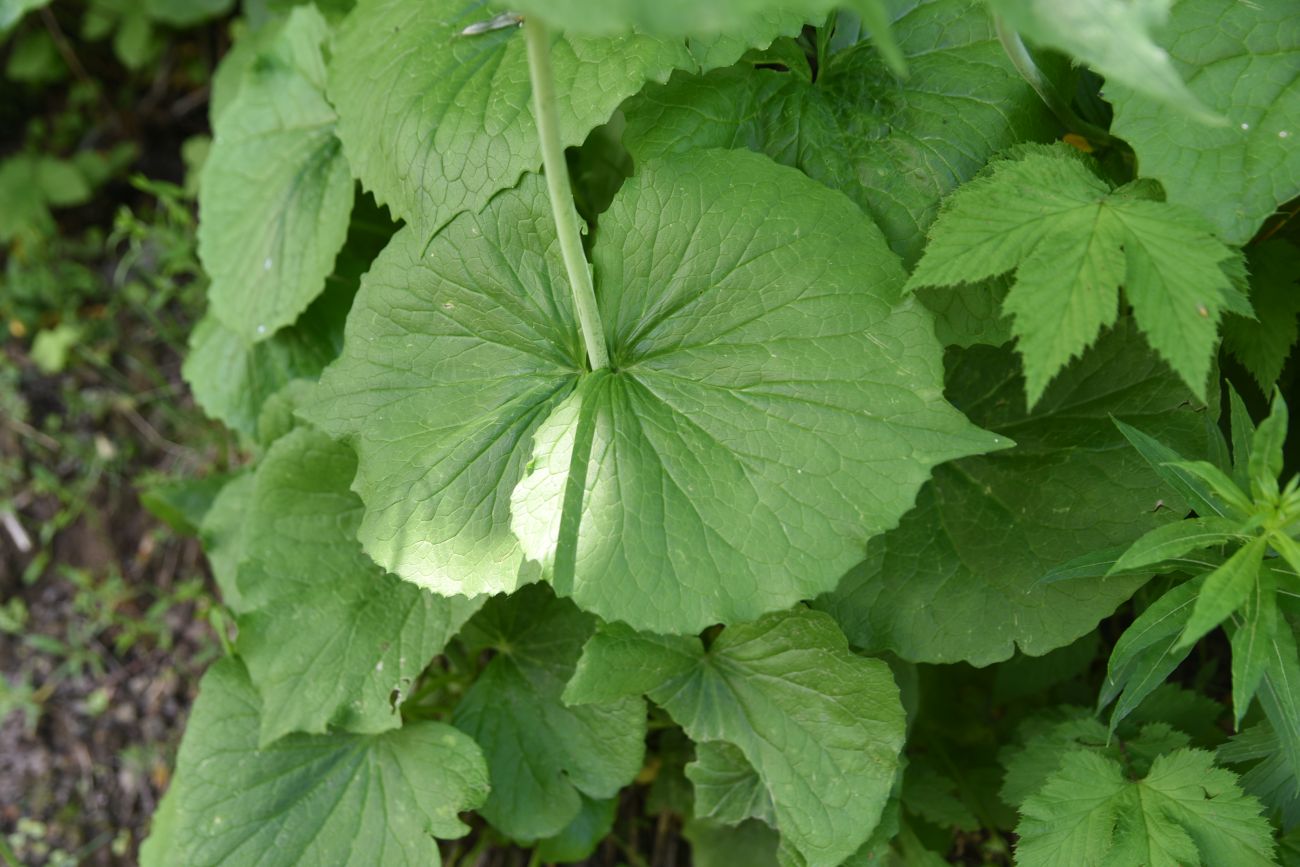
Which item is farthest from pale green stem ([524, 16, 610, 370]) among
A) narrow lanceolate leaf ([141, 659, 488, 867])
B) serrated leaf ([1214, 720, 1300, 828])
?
serrated leaf ([1214, 720, 1300, 828])

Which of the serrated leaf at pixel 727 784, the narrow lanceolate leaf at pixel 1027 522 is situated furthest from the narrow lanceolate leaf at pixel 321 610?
the narrow lanceolate leaf at pixel 1027 522

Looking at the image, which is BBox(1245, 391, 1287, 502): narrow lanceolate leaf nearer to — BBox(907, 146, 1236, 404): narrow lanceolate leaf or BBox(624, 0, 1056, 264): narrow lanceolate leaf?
BBox(907, 146, 1236, 404): narrow lanceolate leaf

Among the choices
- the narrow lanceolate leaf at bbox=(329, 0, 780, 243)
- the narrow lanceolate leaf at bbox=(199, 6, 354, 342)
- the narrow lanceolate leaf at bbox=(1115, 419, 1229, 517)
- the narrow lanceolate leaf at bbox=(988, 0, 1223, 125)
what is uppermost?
the narrow lanceolate leaf at bbox=(988, 0, 1223, 125)

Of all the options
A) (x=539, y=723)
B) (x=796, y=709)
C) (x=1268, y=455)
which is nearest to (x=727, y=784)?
(x=796, y=709)

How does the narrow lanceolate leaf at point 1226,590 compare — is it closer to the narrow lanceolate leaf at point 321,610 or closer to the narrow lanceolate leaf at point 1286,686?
the narrow lanceolate leaf at point 1286,686

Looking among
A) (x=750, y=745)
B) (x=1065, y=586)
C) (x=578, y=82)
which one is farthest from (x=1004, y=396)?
(x=578, y=82)

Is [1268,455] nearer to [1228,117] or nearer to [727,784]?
[1228,117]

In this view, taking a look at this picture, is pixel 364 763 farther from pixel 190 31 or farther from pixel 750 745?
pixel 190 31
